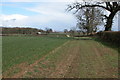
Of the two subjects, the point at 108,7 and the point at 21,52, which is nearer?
the point at 21,52

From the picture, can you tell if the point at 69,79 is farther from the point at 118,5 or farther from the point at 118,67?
the point at 118,5

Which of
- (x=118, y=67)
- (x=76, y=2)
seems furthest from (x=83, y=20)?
(x=118, y=67)

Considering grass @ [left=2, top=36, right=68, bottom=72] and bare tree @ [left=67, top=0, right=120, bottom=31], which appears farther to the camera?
bare tree @ [left=67, top=0, right=120, bottom=31]

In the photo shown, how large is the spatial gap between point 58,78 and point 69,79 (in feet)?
1.15

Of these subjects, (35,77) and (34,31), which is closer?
(35,77)

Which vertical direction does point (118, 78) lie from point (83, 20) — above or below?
below

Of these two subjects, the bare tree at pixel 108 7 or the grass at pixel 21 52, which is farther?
the bare tree at pixel 108 7

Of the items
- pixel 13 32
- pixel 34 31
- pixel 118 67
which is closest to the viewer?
pixel 118 67

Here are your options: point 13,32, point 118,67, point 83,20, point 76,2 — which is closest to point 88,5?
point 76,2

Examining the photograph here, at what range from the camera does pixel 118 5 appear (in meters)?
34.0

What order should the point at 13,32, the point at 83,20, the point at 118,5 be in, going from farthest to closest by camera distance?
1. the point at 13,32
2. the point at 83,20
3. the point at 118,5

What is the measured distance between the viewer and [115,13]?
116 ft

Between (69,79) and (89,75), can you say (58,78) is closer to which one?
(69,79)

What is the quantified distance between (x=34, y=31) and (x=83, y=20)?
26.6m
